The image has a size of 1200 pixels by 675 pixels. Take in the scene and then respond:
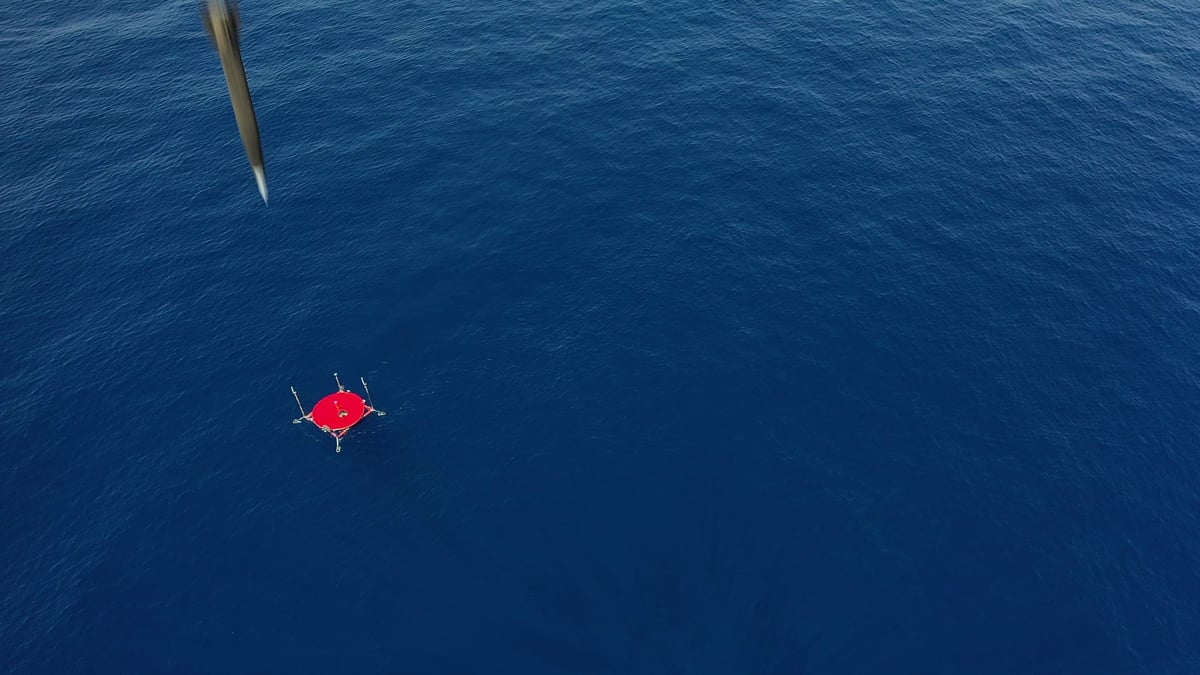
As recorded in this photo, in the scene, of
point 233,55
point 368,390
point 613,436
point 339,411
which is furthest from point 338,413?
point 233,55

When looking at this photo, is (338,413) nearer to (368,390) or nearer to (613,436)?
(368,390)

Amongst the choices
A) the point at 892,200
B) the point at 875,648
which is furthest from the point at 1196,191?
the point at 875,648

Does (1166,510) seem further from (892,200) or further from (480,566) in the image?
(480,566)

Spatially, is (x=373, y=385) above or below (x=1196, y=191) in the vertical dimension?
below

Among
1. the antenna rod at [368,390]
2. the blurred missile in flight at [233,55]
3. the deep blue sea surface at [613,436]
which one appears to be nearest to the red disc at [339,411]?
the antenna rod at [368,390]

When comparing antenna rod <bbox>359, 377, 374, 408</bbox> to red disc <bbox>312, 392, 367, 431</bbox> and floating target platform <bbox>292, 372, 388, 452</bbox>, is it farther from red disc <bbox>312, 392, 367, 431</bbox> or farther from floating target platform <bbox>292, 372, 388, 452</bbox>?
red disc <bbox>312, 392, 367, 431</bbox>

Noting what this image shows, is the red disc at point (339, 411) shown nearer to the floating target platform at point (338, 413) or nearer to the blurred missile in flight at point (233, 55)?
the floating target platform at point (338, 413)
